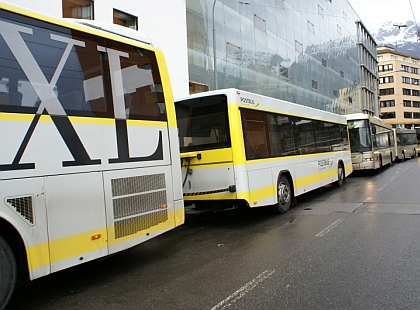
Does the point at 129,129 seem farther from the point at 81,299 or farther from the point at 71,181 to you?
the point at 81,299

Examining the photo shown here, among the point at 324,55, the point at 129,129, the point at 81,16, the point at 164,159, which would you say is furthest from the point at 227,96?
the point at 324,55

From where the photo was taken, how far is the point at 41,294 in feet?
14.8

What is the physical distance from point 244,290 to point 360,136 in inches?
631

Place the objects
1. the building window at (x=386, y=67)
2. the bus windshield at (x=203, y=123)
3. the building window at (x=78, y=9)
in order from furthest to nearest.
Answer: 1. the building window at (x=386, y=67)
2. the building window at (x=78, y=9)
3. the bus windshield at (x=203, y=123)

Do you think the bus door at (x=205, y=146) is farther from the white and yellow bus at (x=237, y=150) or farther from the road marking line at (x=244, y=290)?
the road marking line at (x=244, y=290)

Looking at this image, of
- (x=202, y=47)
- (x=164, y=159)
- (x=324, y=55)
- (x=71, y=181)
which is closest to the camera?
(x=71, y=181)

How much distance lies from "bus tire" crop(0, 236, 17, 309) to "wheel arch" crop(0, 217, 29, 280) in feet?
0.36

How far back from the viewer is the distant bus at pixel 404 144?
30.3 meters

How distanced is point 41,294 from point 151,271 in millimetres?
1449

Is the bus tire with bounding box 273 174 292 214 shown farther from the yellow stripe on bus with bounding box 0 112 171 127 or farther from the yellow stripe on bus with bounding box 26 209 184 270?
the yellow stripe on bus with bounding box 26 209 184 270

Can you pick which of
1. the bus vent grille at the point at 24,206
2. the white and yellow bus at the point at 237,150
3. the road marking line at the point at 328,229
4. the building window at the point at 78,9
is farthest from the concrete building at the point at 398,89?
the bus vent grille at the point at 24,206

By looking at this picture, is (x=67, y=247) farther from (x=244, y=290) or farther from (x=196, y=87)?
(x=196, y=87)

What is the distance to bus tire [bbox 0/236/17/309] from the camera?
11.9 feet

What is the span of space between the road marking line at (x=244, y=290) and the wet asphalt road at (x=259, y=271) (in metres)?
0.01
